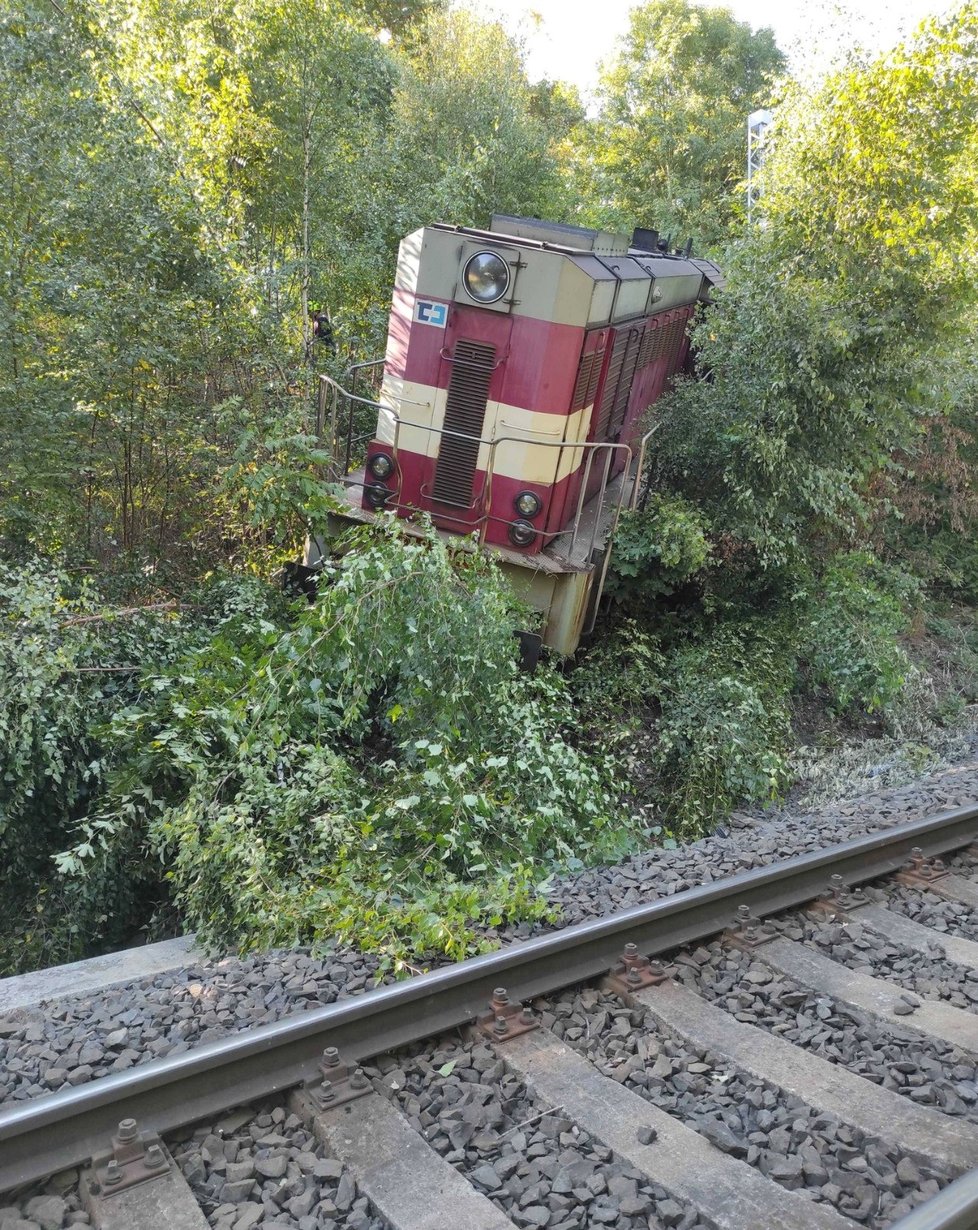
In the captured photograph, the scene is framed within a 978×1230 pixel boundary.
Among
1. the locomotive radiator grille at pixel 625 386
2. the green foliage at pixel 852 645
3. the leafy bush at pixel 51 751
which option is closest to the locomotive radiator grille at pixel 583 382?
the locomotive radiator grille at pixel 625 386

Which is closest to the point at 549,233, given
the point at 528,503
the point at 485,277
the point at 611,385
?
the point at 485,277

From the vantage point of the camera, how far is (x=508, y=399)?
724 cm

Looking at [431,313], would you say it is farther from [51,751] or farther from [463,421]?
[51,751]

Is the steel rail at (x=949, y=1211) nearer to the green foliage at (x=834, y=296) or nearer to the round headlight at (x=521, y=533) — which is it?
the round headlight at (x=521, y=533)

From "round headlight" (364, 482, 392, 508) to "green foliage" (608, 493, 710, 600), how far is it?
1.90 metres

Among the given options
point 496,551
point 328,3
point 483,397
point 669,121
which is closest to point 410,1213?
point 496,551

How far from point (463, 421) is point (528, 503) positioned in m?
0.82

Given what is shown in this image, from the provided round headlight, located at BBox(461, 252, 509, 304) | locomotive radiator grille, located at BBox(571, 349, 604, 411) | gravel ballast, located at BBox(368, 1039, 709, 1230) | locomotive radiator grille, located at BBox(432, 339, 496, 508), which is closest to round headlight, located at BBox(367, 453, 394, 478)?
locomotive radiator grille, located at BBox(432, 339, 496, 508)

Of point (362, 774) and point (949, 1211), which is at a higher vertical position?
point (949, 1211)

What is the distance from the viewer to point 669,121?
955 inches

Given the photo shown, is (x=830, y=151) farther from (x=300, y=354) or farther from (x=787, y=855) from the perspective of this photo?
(x=787, y=855)

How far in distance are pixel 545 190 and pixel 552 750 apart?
47.3 ft

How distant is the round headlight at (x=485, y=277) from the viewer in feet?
22.9

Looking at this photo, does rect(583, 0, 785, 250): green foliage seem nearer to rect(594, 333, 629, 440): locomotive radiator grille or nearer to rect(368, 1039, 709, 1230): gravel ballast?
rect(594, 333, 629, 440): locomotive radiator grille
